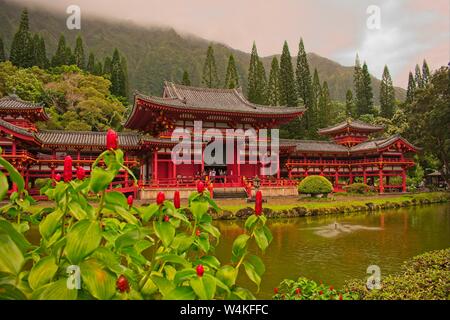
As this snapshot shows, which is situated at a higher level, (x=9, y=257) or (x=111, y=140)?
(x=111, y=140)

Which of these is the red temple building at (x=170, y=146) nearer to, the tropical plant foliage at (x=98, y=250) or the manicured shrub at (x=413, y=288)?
the manicured shrub at (x=413, y=288)

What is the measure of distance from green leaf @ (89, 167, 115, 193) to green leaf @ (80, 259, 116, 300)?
0.40 meters

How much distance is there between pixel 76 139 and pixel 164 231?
1073 inches

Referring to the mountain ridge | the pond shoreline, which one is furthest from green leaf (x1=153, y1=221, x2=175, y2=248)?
the mountain ridge

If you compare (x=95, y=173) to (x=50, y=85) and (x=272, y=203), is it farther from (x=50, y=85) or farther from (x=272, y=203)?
(x=50, y=85)

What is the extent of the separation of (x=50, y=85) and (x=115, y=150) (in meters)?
47.0

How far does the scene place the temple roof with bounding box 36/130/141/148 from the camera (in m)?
25.3

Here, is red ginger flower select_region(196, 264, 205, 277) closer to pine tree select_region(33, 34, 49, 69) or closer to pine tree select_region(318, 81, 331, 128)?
pine tree select_region(318, 81, 331, 128)

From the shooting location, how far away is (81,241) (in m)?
1.61

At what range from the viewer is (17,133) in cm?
2192

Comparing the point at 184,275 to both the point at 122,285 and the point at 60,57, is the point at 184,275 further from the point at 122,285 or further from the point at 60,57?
the point at 60,57

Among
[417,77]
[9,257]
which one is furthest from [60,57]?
[417,77]

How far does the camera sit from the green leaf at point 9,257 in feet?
4.95

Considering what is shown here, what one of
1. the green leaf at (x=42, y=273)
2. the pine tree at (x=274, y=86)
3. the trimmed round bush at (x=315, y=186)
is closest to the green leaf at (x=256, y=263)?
the green leaf at (x=42, y=273)
